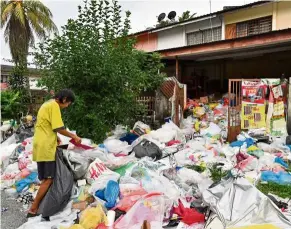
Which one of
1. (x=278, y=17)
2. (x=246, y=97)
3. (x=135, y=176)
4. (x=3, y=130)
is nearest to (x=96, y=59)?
(x=135, y=176)

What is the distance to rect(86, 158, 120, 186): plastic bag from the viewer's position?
157 inches

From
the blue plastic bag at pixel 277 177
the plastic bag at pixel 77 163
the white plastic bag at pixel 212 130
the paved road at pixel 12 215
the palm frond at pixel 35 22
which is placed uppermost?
the palm frond at pixel 35 22

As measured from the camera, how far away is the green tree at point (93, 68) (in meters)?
6.41

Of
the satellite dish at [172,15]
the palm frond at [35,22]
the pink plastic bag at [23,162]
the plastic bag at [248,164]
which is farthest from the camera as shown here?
the satellite dish at [172,15]

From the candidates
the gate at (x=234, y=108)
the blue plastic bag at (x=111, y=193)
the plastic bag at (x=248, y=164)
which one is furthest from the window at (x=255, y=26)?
the blue plastic bag at (x=111, y=193)

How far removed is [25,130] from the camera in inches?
321

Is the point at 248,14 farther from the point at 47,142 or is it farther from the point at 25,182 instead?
the point at 47,142

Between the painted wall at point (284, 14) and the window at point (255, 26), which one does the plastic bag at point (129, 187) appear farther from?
the window at point (255, 26)

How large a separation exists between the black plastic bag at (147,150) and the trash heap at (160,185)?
0.7 inches

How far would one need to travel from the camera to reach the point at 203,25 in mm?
14539

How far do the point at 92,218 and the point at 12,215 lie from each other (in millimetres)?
1362

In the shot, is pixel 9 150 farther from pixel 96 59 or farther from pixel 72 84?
pixel 96 59

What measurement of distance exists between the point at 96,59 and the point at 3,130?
4320 millimetres

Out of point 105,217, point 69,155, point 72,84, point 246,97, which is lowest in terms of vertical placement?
point 105,217
